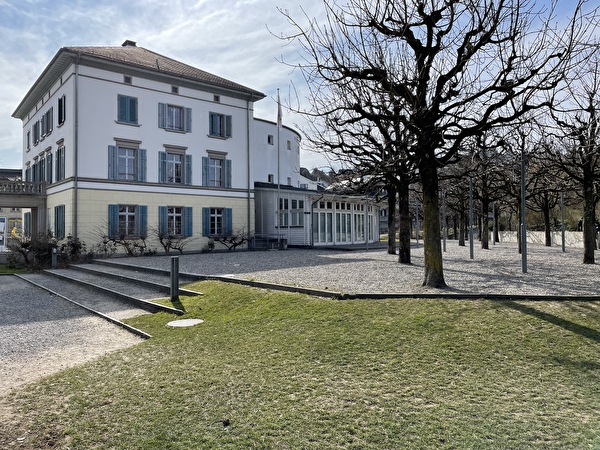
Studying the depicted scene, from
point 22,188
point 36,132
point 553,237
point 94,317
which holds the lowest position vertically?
point 94,317

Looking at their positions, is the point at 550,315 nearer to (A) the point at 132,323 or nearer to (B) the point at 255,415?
Result: (B) the point at 255,415

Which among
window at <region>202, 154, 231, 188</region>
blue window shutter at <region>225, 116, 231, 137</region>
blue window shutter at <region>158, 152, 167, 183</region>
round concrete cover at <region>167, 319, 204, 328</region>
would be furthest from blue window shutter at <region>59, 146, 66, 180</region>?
round concrete cover at <region>167, 319, 204, 328</region>

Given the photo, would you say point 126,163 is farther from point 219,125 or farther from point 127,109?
point 219,125

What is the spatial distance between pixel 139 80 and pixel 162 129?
281 cm

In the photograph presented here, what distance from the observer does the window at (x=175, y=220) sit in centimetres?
2470

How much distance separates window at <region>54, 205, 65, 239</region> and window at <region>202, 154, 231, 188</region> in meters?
7.95

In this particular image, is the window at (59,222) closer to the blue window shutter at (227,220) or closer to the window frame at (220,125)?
the blue window shutter at (227,220)

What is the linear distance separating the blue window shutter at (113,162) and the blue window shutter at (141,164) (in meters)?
1.19

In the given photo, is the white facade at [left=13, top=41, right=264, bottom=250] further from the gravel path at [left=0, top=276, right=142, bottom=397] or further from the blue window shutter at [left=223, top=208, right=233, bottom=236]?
the gravel path at [left=0, top=276, right=142, bottom=397]

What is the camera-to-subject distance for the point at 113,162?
75.9ft

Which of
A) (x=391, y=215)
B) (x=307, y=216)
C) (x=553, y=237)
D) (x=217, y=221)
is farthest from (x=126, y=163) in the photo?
(x=553, y=237)

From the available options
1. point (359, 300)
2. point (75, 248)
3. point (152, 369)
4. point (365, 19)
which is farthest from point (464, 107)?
point (75, 248)

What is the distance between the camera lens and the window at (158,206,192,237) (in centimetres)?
2470

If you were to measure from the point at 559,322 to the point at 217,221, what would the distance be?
23.1m
